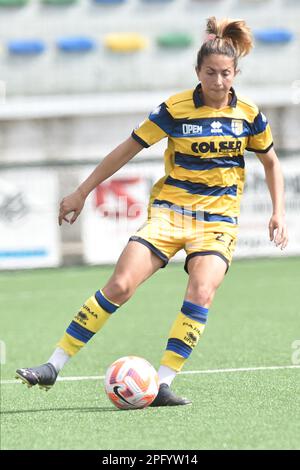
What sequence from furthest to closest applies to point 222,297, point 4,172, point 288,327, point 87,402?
point 4,172 → point 222,297 → point 288,327 → point 87,402

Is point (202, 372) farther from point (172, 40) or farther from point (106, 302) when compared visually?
point (172, 40)

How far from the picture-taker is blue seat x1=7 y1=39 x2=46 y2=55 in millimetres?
19969

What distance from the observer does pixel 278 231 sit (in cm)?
585

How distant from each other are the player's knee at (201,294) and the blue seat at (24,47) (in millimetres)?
14967

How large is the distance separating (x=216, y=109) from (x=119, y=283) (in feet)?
3.44

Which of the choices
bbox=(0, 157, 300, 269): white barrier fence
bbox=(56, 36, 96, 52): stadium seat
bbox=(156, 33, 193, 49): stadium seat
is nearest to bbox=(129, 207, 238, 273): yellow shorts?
bbox=(0, 157, 300, 269): white barrier fence

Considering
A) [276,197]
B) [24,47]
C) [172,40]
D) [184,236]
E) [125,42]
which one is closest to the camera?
[184,236]

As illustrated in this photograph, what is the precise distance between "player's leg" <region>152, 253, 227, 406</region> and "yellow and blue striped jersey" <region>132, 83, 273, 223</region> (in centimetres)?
31

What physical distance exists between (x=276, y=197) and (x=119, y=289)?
1.03 meters

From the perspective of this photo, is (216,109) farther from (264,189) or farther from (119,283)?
(264,189)

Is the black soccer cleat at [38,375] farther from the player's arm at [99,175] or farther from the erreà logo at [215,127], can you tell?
the erreà logo at [215,127]

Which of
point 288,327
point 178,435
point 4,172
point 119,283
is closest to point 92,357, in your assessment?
point 288,327

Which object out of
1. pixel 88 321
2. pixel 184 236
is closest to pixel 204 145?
pixel 184 236
